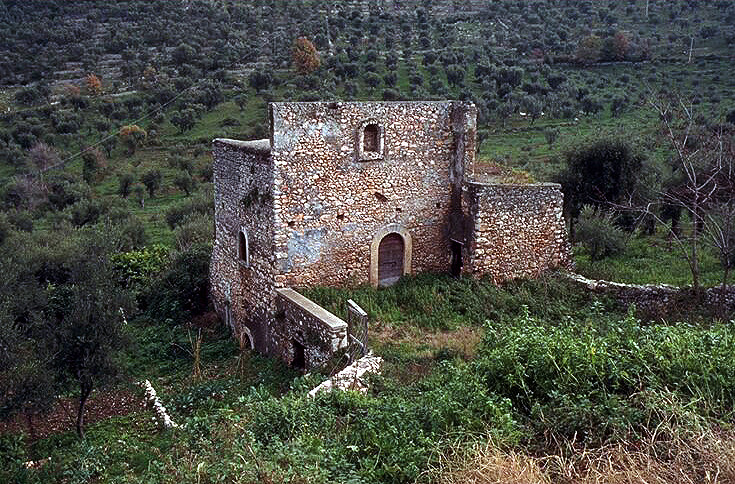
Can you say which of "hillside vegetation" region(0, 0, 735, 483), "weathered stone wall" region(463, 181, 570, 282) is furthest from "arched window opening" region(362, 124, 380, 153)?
"hillside vegetation" region(0, 0, 735, 483)

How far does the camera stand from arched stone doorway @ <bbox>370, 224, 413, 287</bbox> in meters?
13.1

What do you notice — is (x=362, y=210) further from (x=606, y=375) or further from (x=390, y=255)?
(x=606, y=375)

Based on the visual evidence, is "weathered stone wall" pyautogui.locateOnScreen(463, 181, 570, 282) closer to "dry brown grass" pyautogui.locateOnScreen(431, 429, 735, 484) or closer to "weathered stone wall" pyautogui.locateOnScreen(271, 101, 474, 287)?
"weathered stone wall" pyautogui.locateOnScreen(271, 101, 474, 287)

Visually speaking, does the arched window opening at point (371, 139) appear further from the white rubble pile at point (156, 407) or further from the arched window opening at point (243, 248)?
the white rubble pile at point (156, 407)

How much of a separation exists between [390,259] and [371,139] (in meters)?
2.60

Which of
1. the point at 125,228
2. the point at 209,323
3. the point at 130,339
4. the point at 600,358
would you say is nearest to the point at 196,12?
the point at 125,228

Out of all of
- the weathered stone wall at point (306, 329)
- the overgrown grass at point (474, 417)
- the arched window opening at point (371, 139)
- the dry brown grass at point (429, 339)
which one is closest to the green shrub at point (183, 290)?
the weathered stone wall at point (306, 329)

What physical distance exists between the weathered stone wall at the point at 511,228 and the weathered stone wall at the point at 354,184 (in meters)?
0.87

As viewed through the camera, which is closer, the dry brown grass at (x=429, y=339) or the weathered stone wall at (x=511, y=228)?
the dry brown grass at (x=429, y=339)

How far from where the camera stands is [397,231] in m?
13.2

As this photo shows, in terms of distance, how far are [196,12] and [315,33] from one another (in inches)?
503

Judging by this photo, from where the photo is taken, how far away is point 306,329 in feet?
36.6

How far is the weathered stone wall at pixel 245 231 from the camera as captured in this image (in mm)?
12477

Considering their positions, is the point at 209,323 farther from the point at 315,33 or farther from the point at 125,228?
the point at 315,33
